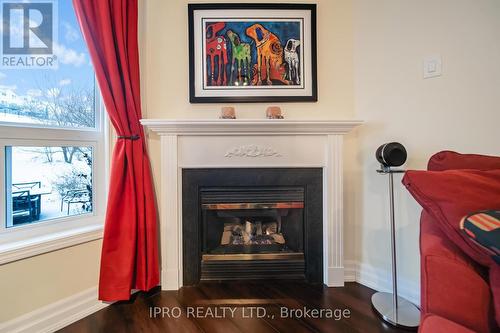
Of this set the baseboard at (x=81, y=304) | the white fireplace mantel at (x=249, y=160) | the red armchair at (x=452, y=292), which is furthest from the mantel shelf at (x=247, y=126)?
the baseboard at (x=81, y=304)

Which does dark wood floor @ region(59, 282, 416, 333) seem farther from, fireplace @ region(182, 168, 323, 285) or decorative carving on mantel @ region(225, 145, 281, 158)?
decorative carving on mantel @ region(225, 145, 281, 158)

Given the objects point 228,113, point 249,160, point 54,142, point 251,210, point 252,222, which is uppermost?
point 228,113

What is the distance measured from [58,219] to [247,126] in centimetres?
142

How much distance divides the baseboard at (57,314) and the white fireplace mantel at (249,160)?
1.47 ft

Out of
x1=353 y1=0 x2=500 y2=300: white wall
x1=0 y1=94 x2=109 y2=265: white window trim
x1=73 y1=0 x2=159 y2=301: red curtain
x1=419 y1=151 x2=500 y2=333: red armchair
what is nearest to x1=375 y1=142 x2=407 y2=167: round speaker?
x1=353 y1=0 x2=500 y2=300: white wall

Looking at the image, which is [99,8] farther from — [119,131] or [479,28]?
[479,28]

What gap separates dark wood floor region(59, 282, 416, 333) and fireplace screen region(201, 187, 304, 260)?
25cm

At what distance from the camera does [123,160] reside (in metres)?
1.50

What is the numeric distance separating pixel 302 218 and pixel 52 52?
7.00ft

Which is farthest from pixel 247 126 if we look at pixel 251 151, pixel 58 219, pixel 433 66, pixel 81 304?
pixel 81 304

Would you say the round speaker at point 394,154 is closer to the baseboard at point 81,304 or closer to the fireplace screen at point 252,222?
the fireplace screen at point 252,222

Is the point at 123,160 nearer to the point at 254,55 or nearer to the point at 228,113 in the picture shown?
the point at 228,113

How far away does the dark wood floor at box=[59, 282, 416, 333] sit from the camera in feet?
4.21

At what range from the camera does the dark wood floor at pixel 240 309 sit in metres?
1.28
